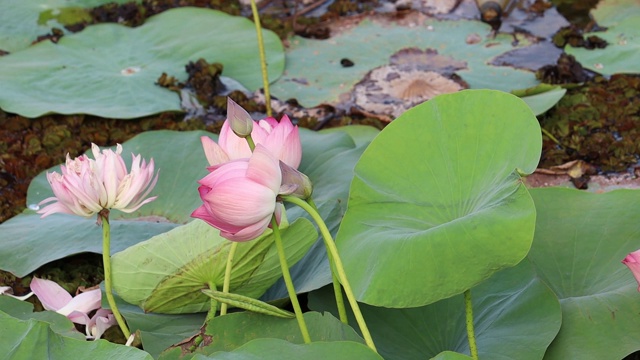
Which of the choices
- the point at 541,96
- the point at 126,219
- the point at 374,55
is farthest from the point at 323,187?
the point at 374,55

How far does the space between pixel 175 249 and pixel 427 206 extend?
46 cm

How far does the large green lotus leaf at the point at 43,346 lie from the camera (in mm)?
1118

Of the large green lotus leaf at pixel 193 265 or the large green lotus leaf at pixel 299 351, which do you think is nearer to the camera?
the large green lotus leaf at pixel 299 351

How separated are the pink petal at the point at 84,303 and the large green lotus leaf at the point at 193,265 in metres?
0.14

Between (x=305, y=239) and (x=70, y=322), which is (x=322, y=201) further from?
(x=70, y=322)

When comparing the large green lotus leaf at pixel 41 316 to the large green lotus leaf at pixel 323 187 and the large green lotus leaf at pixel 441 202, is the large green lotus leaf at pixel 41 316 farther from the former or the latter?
the large green lotus leaf at pixel 441 202

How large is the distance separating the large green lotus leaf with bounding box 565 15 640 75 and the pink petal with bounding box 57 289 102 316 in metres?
1.89

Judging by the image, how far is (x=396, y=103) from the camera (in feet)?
8.79

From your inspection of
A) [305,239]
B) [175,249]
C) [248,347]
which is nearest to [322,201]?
[305,239]

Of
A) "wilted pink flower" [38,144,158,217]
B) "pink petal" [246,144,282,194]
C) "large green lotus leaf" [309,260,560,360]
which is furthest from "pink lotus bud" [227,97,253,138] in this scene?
"large green lotus leaf" [309,260,560,360]

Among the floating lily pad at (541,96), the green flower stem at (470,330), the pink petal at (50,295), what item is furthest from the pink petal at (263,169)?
the floating lily pad at (541,96)

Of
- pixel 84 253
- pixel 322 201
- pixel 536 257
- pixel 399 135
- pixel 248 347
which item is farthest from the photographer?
pixel 84 253

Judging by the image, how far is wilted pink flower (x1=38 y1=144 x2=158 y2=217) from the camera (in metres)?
A: 1.33

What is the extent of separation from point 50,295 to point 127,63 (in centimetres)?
143
